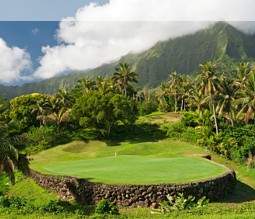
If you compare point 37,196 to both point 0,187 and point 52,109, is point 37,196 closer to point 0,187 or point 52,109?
point 0,187

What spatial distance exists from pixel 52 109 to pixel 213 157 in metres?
29.6

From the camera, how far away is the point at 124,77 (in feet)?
234

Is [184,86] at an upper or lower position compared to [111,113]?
upper

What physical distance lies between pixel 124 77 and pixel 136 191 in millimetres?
53384

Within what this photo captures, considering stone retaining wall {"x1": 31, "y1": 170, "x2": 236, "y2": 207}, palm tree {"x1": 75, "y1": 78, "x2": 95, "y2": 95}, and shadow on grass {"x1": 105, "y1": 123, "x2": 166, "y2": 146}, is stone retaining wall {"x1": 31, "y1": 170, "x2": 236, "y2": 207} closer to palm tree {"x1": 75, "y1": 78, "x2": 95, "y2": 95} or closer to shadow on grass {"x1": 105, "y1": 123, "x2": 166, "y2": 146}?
shadow on grass {"x1": 105, "y1": 123, "x2": 166, "y2": 146}

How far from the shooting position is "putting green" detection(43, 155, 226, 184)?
2070cm

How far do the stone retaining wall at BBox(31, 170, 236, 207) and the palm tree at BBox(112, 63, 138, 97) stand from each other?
5049cm

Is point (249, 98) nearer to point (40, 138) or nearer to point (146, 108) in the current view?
point (40, 138)

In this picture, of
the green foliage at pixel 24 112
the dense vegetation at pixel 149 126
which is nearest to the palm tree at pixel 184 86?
the dense vegetation at pixel 149 126

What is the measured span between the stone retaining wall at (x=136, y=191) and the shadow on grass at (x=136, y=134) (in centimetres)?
2922

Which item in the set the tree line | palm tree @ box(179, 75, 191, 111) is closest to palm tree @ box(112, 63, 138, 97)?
the tree line

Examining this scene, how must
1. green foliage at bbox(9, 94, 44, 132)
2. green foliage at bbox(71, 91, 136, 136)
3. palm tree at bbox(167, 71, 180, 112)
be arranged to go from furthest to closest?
palm tree at bbox(167, 71, 180, 112) → green foliage at bbox(9, 94, 44, 132) → green foliage at bbox(71, 91, 136, 136)

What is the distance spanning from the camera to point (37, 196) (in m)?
23.6

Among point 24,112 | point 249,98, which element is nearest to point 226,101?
point 249,98
